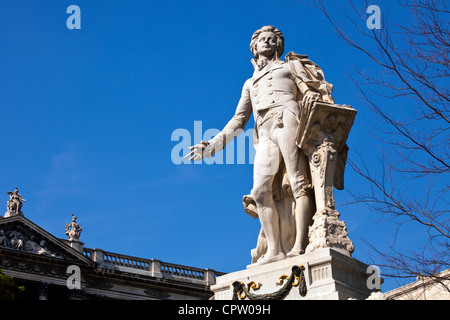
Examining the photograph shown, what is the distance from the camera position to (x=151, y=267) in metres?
42.6

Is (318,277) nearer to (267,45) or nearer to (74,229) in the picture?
(267,45)

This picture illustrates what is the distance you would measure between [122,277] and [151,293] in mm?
2021

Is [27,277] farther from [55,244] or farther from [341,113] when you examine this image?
[341,113]

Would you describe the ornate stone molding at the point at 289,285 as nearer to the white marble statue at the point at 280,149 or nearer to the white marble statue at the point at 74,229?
the white marble statue at the point at 280,149

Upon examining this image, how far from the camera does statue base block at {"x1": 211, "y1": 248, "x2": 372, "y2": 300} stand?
739cm

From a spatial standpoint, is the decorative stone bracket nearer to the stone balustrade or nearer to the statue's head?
the statue's head

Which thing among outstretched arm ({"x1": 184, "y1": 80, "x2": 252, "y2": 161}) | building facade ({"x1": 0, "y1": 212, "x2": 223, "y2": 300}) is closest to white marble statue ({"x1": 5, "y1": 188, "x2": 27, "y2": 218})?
building facade ({"x1": 0, "y1": 212, "x2": 223, "y2": 300})

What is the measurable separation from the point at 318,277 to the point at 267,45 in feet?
10.9

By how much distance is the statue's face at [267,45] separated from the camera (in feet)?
30.3

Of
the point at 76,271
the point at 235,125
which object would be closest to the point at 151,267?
the point at 76,271

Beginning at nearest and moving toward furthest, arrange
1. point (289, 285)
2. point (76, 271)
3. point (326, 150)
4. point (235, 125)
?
point (289, 285) < point (326, 150) < point (235, 125) < point (76, 271)

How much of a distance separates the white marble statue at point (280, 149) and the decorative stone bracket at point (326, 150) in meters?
0.10

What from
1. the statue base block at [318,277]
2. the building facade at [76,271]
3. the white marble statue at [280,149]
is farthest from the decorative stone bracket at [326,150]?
the building facade at [76,271]
